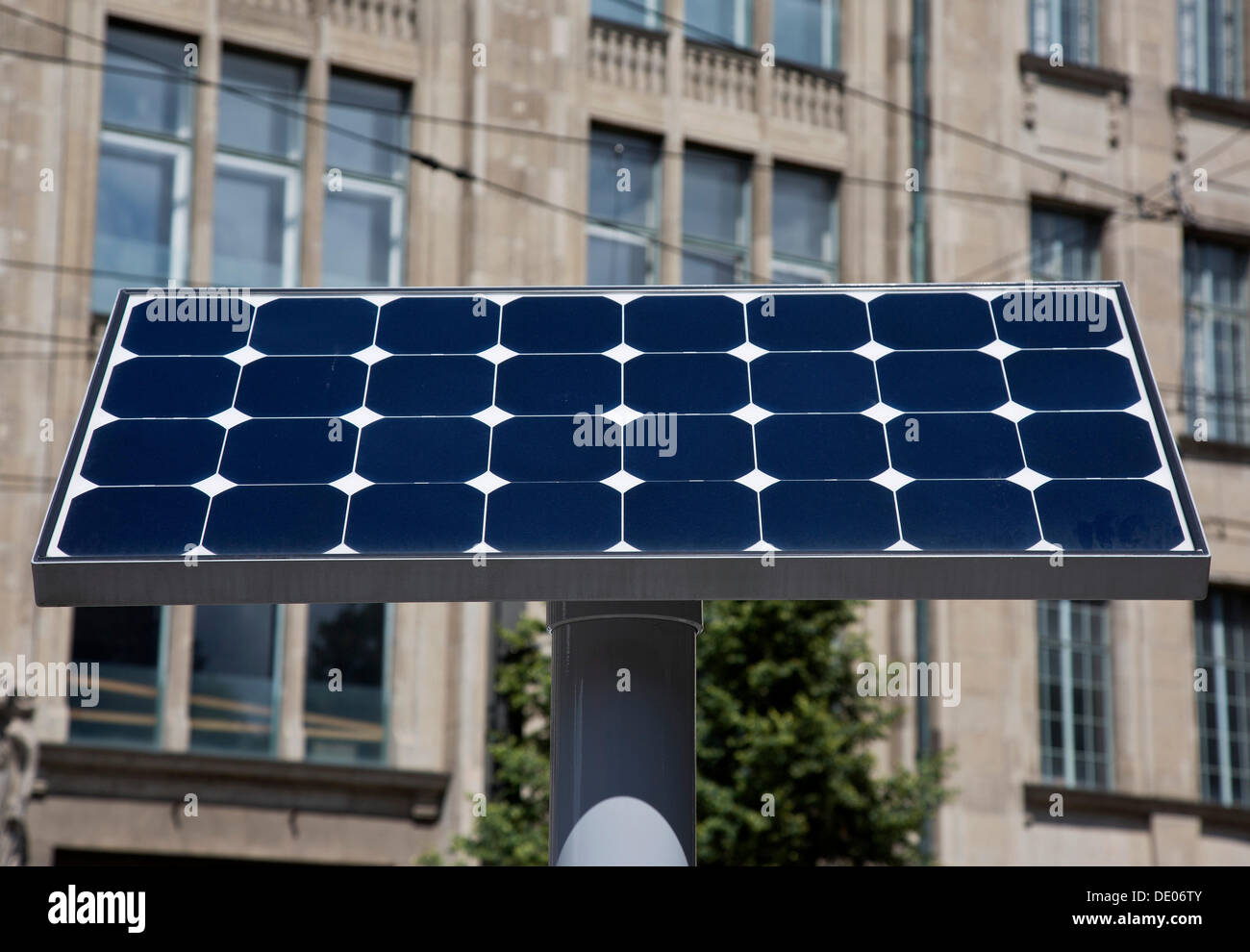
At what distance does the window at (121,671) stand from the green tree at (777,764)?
16.7 feet

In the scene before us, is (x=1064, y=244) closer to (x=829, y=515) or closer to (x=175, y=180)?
(x=175, y=180)

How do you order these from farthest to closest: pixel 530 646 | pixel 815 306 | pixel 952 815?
1. pixel 952 815
2. pixel 530 646
3. pixel 815 306

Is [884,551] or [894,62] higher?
[894,62]

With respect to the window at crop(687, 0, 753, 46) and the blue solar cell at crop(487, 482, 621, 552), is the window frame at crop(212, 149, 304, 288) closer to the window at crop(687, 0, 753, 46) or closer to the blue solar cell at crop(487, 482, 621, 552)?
the window at crop(687, 0, 753, 46)

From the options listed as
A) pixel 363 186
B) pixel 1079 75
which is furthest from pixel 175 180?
pixel 1079 75

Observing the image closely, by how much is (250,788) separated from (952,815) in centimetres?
1124

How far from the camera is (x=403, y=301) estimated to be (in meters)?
8.05

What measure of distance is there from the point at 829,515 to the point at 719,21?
26.1m

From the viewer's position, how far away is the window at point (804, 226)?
105ft

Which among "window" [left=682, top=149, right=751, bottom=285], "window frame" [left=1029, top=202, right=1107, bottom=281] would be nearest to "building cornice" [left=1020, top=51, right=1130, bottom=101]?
"window frame" [left=1029, top=202, right=1107, bottom=281]

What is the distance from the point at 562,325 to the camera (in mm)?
7949

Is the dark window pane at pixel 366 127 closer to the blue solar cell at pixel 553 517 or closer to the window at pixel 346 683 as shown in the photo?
the window at pixel 346 683
